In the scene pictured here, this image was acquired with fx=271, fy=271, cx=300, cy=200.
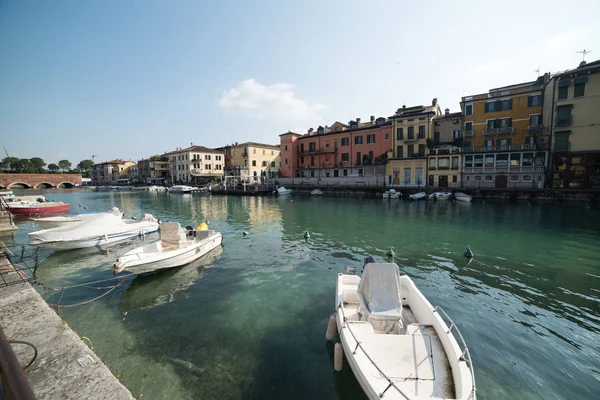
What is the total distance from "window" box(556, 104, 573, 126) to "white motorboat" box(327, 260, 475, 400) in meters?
42.9

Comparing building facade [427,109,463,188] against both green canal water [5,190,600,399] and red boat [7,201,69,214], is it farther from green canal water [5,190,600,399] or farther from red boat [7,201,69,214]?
red boat [7,201,69,214]

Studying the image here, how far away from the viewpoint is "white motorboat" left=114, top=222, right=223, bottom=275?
33.6 ft

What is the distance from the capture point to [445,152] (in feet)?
141

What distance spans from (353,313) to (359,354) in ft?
5.92

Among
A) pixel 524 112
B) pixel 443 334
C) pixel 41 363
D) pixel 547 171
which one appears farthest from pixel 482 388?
pixel 524 112

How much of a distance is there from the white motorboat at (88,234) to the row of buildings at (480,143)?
4069 cm

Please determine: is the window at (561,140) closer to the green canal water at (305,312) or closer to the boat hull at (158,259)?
the green canal water at (305,312)

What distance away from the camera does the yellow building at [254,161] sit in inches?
2670

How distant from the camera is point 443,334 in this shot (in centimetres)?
547

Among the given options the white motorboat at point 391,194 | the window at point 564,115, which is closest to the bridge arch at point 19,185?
the white motorboat at point 391,194

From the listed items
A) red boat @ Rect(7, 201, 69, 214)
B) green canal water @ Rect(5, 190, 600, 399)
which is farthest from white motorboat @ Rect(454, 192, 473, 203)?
red boat @ Rect(7, 201, 69, 214)

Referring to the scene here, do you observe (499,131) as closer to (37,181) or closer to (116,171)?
(37,181)

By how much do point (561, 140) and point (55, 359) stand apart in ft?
165

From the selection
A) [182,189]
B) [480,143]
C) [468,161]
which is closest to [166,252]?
[468,161]
